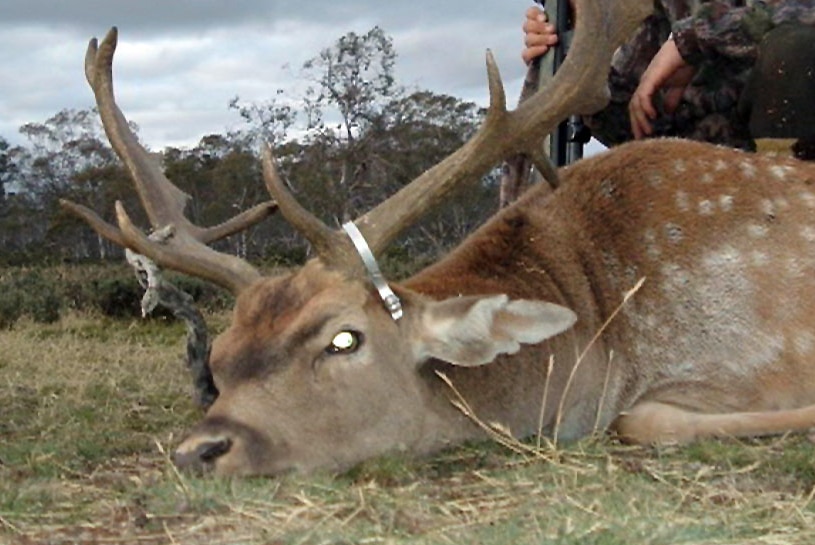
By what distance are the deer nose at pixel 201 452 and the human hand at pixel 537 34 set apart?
452 cm

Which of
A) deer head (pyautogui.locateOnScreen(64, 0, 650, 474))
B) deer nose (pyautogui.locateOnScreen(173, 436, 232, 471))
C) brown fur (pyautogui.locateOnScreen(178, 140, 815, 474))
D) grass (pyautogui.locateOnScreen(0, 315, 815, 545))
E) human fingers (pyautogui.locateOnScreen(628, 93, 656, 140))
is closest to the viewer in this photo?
grass (pyautogui.locateOnScreen(0, 315, 815, 545))

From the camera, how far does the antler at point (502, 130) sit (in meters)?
4.80

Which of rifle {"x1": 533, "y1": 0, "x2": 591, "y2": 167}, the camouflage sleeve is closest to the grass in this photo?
the camouflage sleeve

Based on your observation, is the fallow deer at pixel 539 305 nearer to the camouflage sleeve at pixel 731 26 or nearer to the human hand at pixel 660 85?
the camouflage sleeve at pixel 731 26

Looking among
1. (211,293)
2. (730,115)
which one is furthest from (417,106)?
(730,115)

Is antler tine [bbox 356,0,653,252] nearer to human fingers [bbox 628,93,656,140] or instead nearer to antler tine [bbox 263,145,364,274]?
antler tine [bbox 263,145,364,274]

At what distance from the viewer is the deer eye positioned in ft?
15.1

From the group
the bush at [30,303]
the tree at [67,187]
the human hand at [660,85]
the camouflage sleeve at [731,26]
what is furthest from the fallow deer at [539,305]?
the tree at [67,187]

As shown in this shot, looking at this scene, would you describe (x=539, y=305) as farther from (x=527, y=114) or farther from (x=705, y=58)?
(x=705, y=58)

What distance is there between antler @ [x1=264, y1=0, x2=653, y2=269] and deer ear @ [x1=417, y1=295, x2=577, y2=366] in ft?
1.19

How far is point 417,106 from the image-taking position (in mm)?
36656

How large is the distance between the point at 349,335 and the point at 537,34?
3987 millimetres

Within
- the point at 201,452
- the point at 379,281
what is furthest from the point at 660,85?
Answer: the point at 201,452

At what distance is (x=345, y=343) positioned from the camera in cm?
464
